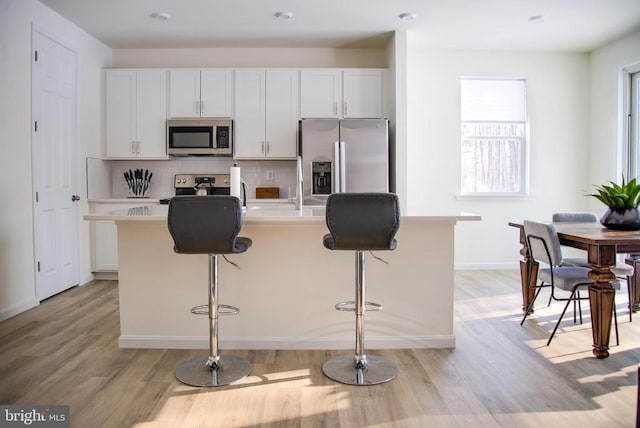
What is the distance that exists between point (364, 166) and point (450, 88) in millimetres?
1636

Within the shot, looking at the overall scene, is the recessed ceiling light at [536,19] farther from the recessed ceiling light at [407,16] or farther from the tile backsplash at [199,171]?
the tile backsplash at [199,171]

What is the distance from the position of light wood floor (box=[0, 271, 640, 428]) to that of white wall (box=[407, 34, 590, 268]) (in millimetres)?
2420

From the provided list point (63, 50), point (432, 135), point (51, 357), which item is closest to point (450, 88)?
point (432, 135)

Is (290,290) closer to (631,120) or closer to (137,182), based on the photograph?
(137,182)

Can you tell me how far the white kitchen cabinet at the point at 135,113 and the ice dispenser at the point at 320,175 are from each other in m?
1.73

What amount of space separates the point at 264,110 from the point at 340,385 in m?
3.51

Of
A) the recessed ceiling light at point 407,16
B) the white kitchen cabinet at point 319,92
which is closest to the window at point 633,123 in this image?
the recessed ceiling light at point 407,16

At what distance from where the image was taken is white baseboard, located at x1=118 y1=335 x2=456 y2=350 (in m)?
2.86

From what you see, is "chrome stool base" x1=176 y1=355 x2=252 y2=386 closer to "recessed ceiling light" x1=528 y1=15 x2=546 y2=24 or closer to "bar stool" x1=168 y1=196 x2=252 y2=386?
"bar stool" x1=168 y1=196 x2=252 y2=386

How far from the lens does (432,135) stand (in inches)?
217

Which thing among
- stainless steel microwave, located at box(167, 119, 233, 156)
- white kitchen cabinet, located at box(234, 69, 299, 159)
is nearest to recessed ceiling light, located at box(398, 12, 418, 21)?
white kitchen cabinet, located at box(234, 69, 299, 159)

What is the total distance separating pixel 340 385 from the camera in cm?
235

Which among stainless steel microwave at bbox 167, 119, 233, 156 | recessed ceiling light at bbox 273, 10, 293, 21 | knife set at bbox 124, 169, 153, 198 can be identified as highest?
recessed ceiling light at bbox 273, 10, 293, 21

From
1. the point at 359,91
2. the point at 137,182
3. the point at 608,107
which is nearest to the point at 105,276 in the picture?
the point at 137,182
